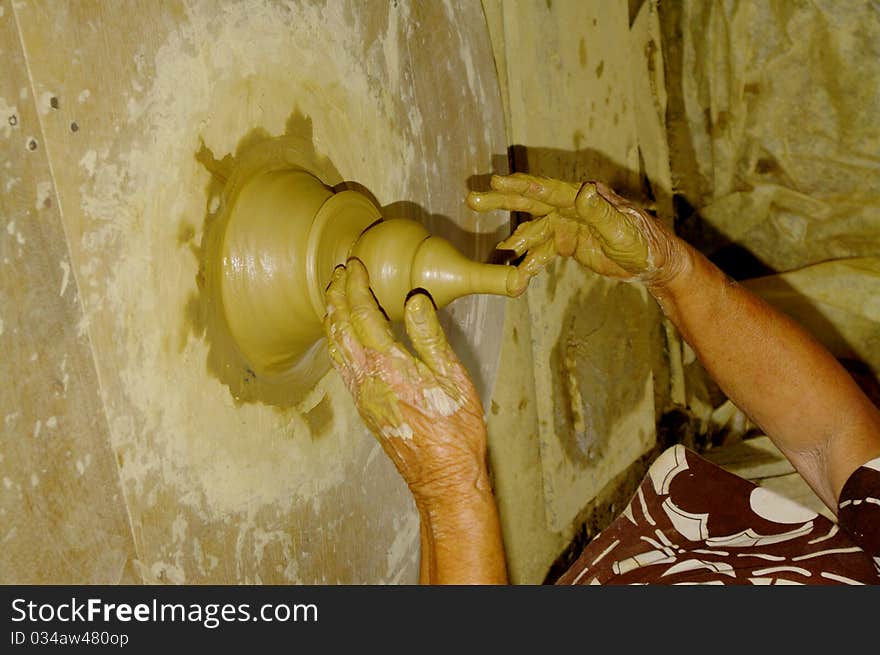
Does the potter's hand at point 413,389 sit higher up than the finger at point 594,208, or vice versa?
the finger at point 594,208

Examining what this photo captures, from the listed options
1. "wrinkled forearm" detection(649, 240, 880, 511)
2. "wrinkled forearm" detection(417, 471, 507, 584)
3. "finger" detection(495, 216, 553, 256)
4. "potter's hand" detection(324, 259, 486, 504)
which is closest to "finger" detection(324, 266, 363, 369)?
"potter's hand" detection(324, 259, 486, 504)

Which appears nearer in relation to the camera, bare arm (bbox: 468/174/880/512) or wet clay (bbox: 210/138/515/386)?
wet clay (bbox: 210/138/515/386)

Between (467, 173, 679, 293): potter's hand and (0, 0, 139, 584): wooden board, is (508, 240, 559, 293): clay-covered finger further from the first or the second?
(0, 0, 139, 584): wooden board

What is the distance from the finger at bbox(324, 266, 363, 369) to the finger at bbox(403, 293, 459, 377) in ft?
0.31

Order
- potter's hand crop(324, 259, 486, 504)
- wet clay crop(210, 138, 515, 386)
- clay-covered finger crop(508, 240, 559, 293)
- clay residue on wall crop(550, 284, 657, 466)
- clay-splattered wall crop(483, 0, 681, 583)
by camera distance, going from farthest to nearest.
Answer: clay residue on wall crop(550, 284, 657, 466)
clay-splattered wall crop(483, 0, 681, 583)
clay-covered finger crop(508, 240, 559, 293)
wet clay crop(210, 138, 515, 386)
potter's hand crop(324, 259, 486, 504)

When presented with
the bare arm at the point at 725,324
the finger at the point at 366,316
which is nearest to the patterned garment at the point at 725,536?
the bare arm at the point at 725,324

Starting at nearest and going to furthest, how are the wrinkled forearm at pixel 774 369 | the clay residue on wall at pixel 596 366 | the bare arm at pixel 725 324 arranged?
the bare arm at pixel 725 324 < the wrinkled forearm at pixel 774 369 < the clay residue on wall at pixel 596 366

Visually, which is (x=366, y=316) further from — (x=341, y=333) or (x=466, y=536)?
(x=466, y=536)

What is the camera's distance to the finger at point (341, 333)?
1375 millimetres

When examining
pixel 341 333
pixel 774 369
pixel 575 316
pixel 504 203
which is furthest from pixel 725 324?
pixel 575 316

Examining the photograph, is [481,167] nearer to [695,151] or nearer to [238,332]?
[238,332]

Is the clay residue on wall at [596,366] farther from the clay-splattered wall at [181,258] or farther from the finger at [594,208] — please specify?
the finger at [594,208]

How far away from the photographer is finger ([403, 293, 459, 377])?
1354 mm

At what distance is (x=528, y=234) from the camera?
5.83ft
